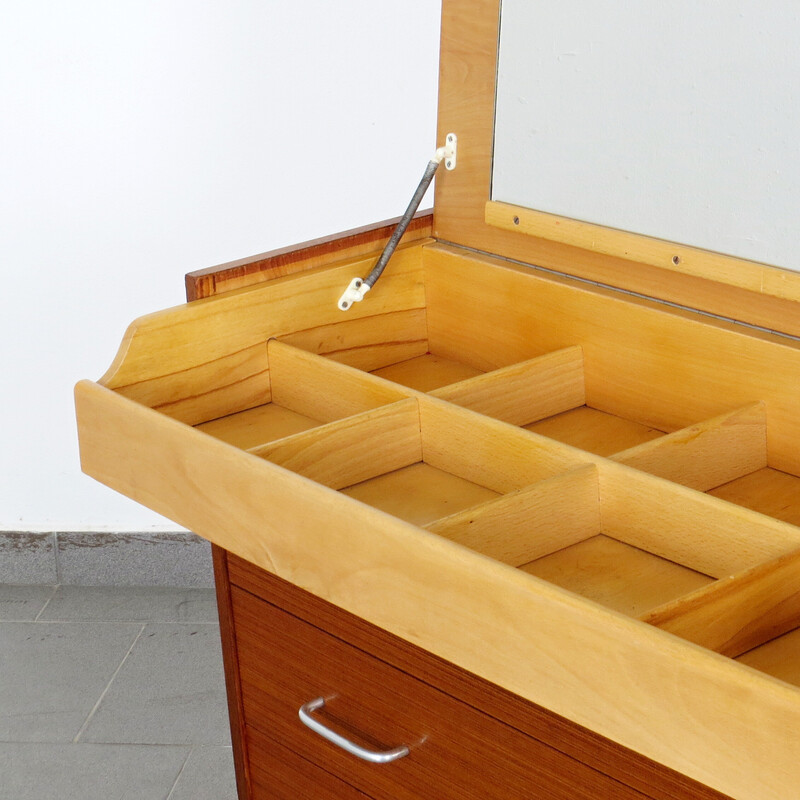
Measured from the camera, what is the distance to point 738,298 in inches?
46.3

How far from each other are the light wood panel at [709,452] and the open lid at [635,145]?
0.10m

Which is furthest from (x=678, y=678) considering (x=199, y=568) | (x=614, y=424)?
(x=199, y=568)

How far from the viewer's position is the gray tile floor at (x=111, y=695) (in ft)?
6.44

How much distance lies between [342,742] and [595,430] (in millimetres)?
413

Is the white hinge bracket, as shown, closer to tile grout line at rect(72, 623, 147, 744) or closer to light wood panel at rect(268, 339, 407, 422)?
light wood panel at rect(268, 339, 407, 422)

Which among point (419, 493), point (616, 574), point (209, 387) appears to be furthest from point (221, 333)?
point (616, 574)

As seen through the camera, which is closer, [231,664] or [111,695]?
[231,664]

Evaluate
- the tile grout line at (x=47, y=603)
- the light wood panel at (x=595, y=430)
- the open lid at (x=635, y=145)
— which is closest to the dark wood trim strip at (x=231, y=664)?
the light wood panel at (x=595, y=430)

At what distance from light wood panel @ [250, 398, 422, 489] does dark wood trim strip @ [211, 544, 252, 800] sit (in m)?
0.19

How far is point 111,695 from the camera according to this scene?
2.19 meters

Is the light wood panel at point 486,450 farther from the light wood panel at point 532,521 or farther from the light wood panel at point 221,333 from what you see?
the light wood panel at point 221,333

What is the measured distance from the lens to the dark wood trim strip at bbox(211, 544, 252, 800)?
4.24 ft

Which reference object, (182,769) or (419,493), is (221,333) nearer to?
(419,493)

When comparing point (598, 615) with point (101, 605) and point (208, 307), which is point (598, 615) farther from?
point (101, 605)
